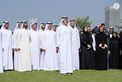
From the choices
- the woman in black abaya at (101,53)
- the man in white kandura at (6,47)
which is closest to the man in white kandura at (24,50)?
the man in white kandura at (6,47)

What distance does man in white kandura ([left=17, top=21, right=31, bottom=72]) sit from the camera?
1152cm

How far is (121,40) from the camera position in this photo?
13.2 metres

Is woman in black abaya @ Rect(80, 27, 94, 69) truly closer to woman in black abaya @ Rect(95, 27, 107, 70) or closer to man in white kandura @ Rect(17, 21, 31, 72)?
woman in black abaya @ Rect(95, 27, 107, 70)

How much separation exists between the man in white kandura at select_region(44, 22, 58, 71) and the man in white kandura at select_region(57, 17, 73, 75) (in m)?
2.34

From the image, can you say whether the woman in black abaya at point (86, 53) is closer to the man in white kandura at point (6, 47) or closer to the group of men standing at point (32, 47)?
the group of men standing at point (32, 47)

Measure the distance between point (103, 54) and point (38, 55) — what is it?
3.11m

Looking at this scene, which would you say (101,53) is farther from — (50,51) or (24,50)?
(24,50)

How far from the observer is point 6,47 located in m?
12.5

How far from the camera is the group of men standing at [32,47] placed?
11609 mm

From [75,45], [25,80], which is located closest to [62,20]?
[75,45]

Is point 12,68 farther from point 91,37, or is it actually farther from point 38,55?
point 91,37

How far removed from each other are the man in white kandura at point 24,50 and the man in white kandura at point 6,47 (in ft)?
3.75

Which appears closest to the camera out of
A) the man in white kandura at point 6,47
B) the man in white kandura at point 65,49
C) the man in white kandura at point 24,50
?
the man in white kandura at point 65,49

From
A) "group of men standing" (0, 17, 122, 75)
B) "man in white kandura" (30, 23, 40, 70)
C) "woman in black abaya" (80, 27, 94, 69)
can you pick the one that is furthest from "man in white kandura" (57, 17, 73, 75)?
"man in white kandura" (30, 23, 40, 70)
